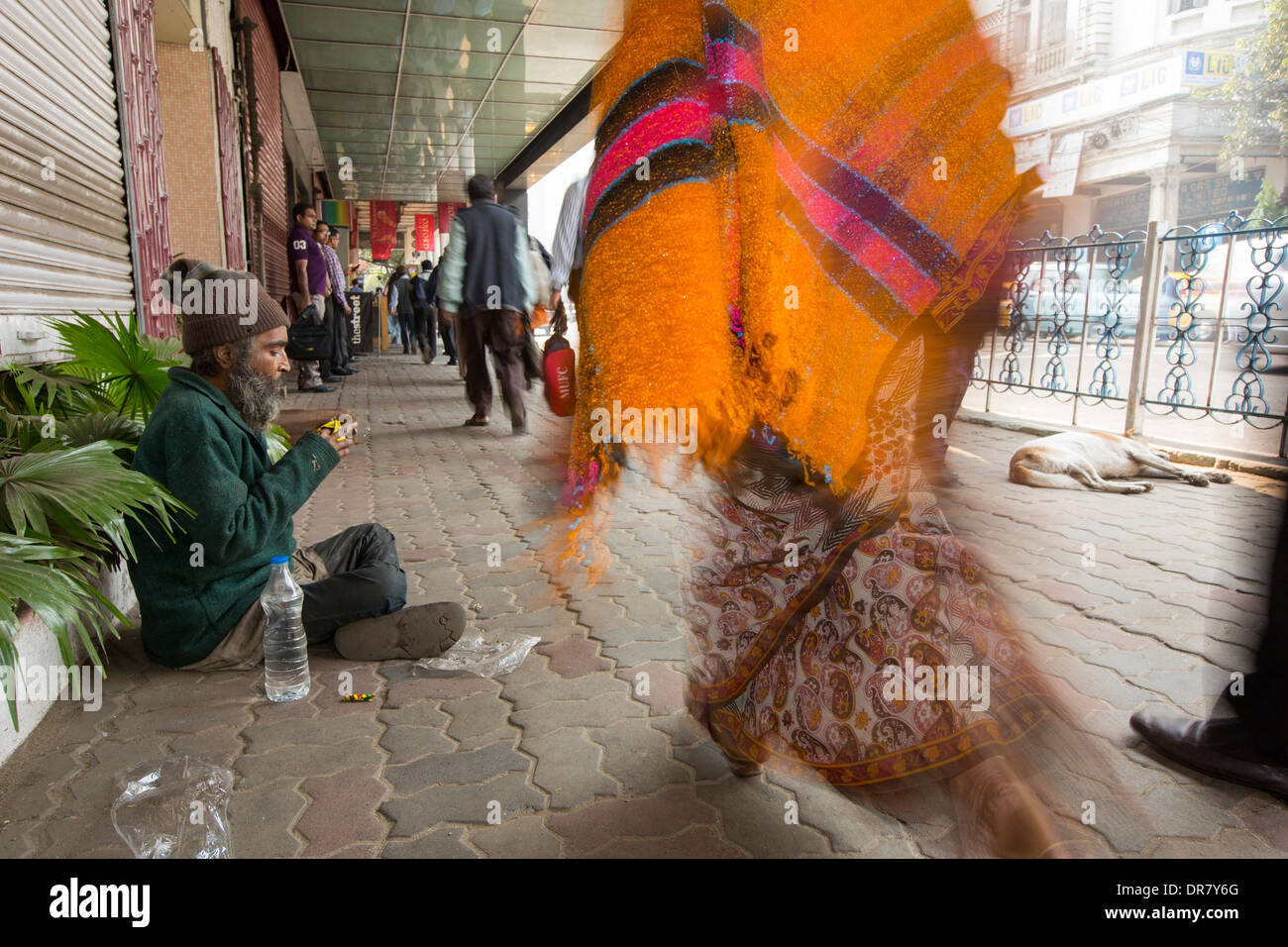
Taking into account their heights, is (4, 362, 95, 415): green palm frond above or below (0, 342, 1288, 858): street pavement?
above

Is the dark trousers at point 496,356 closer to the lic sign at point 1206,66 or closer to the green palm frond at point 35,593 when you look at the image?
the green palm frond at point 35,593

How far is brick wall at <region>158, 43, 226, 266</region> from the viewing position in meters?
7.69

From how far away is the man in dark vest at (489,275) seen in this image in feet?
24.2

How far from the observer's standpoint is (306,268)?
10406 mm

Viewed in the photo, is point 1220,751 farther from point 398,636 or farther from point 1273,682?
point 398,636

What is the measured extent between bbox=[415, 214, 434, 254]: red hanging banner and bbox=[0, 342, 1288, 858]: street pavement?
26.9 metres

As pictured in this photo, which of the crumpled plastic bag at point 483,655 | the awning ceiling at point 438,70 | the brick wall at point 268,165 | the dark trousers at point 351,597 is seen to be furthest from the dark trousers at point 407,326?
the crumpled plastic bag at point 483,655

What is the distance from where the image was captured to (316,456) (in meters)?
2.88

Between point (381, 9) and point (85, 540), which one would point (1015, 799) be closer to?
point (85, 540)

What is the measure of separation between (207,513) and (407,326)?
58.0ft

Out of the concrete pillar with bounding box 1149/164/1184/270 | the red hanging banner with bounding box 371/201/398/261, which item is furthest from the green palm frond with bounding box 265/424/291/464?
the red hanging banner with bounding box 371/201/398/261

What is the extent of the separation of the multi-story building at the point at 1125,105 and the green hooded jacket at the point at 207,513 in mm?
2323

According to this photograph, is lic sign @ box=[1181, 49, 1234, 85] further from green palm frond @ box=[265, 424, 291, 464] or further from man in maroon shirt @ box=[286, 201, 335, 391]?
green palm frond @ box=[265, 424, 291, 464]

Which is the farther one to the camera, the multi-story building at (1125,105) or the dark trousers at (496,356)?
the dark trousers at (496,356)
